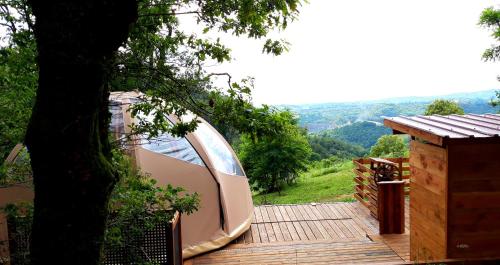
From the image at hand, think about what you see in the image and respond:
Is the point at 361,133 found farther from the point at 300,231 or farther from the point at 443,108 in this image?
the point at 300,231

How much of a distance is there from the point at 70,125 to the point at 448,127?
3.71 metres

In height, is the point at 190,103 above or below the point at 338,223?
above

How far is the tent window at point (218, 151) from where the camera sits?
6148 millimetres

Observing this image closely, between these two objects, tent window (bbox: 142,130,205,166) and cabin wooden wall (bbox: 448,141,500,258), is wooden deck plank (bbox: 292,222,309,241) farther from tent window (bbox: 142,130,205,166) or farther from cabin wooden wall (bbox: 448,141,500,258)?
cabin wooden wall (bbox: 448,141,500,258)

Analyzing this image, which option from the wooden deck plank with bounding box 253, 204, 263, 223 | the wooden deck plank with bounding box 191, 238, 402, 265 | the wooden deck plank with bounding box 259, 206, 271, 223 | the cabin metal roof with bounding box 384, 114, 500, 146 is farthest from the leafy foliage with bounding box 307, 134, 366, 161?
the cabin metal roof with bounding box 384, 114, 500, 146

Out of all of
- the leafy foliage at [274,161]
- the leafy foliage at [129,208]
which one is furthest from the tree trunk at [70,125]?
the leafy foliage at [274,161]

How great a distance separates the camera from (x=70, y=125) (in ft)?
4.67

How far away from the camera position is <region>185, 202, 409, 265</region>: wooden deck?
5.07 metres

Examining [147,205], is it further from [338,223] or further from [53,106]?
[338,223]

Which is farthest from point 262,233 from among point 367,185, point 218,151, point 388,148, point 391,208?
point 388,148

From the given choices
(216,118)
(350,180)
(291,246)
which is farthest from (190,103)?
(350,180)

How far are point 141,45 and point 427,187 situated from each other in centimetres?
325

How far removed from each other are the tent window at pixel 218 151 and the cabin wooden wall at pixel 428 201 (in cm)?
284

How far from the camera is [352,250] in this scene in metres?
5.31
